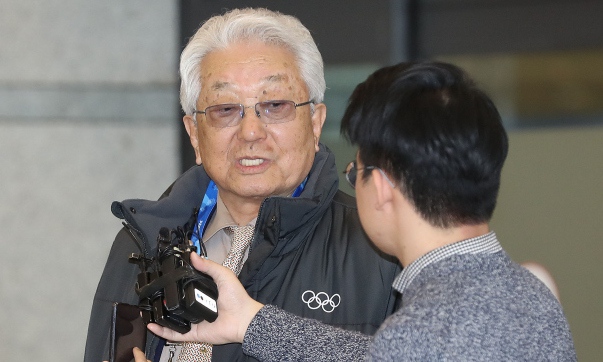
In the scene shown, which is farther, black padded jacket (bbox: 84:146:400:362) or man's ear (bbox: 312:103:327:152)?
man's ear (bbox: 312:103:327:152)

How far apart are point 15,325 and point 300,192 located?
10.6ft

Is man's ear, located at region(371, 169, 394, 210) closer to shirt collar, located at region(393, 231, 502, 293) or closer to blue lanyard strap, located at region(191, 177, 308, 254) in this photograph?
shirt collar, located at region(393, 231, 502, 293)

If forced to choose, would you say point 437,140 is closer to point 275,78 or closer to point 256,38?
point 275,78

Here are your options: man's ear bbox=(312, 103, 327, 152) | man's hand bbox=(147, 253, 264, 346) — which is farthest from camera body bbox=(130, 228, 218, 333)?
man's ear bbox=(312, 103, 327, 152)

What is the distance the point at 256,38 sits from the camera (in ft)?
9.47

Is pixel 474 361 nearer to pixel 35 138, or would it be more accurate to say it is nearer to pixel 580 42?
pixel 580 42

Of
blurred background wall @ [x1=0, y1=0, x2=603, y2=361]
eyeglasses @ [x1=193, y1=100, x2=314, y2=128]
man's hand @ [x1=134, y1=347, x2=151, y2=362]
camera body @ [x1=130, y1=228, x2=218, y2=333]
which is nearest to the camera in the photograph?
camera body @ [x1=130, y1=228, x2=218, y2=333]

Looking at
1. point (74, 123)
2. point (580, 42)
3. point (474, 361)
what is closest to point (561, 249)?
point (580, 42)

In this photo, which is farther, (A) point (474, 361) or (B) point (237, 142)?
(B) point (237, 142)

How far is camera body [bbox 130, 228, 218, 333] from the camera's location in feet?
7.37

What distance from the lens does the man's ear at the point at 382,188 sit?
194cm

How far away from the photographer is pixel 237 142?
2.86 meters

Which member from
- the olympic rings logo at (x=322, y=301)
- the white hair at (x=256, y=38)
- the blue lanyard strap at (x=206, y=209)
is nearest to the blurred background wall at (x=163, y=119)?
the blue lanyard strap at (x=206, y=209)

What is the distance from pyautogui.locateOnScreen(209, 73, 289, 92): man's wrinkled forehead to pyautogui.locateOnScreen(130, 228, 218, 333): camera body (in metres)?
0.59
